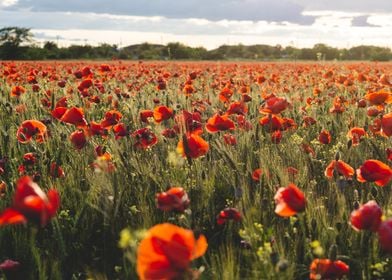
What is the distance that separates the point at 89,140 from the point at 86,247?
36.5 inches

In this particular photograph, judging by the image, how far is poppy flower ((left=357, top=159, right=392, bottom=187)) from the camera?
182 cm

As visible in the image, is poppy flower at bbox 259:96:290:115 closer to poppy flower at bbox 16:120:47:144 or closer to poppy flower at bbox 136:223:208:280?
poppy flower at bbox 16:120:47:144

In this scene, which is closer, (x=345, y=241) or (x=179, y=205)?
(x=179, y=205)

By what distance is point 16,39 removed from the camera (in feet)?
104

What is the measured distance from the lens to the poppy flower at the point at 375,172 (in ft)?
5.96

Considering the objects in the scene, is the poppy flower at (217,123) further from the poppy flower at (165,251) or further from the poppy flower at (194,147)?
the poppy flower at (165,251)

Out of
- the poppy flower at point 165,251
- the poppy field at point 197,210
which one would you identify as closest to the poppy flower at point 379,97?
the poppy field at point 197,210

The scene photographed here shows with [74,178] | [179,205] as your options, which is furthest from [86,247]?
[179,205]

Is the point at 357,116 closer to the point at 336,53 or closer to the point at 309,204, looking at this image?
the point at 309,204

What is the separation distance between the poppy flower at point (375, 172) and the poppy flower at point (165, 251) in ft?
3.02

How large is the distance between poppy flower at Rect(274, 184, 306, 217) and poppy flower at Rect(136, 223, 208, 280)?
0.44 m

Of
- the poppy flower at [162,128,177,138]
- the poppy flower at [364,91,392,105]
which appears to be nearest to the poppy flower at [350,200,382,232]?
the poppy flower at [162,128,177,138]

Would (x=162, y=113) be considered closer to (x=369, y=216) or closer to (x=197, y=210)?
(x=197, y=210)

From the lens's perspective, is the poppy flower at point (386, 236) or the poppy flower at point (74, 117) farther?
the poppy flower at point (74, 117)
